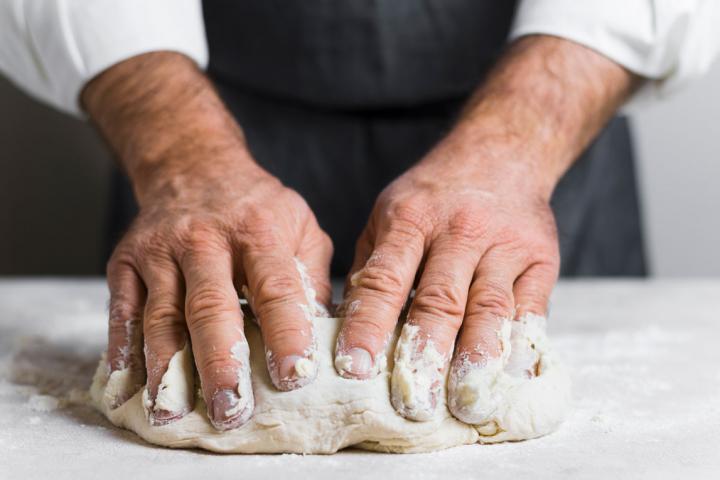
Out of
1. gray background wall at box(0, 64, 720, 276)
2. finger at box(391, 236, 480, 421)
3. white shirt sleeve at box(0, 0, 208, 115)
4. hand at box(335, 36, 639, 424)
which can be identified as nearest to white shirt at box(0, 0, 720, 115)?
white shirt sleeve at box(0, 0, 208, 115)

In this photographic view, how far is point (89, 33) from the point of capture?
3.99 ft

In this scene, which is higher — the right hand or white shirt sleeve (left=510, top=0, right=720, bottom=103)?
white shirt sleeve (left=510, top=0, right=720, bottom=103)

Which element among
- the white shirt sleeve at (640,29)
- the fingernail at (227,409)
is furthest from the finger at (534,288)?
the white shirt sleeve at (640,29)

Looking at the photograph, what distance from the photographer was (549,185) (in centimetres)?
113

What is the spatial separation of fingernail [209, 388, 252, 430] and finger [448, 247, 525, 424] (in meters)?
0.22

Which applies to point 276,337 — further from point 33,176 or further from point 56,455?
point 33,176

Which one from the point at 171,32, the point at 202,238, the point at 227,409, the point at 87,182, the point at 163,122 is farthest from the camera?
Answer: the point at 87,182

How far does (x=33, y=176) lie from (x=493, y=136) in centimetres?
188

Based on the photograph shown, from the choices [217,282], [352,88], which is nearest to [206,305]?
[217,282]

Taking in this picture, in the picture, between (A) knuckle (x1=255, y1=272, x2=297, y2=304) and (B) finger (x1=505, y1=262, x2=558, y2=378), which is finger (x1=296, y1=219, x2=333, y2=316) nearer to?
(A) knuckle (x1=255, y1=272, x2=297, y2=304)

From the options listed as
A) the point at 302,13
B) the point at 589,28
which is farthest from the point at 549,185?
the point at 302,13

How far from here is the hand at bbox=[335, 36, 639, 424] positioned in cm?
87

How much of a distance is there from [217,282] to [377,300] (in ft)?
0.58

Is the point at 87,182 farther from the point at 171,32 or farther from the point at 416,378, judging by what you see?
the point at 416,378
